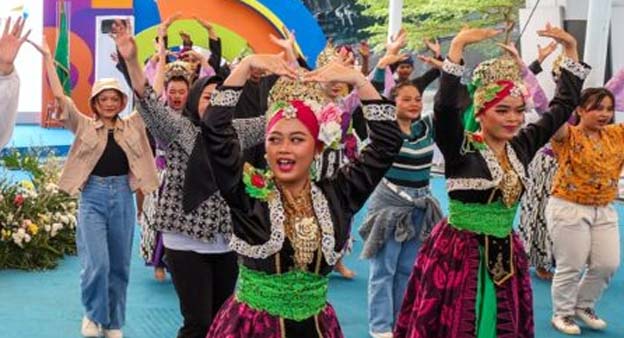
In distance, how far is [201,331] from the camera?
3805mm

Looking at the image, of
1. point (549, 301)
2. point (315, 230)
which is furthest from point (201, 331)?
point (549, 301)

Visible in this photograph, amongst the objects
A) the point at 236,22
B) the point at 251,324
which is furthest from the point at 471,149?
the point at 236,22

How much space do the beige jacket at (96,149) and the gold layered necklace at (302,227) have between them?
2.03 meters

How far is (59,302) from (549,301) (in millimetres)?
3052

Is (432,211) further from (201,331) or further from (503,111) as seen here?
(201,331)

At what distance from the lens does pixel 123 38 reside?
3.49 metres

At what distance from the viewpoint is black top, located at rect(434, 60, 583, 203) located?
12.2 ft

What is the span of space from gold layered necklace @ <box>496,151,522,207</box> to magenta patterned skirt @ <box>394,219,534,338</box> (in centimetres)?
19

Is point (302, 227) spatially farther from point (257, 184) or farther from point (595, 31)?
point (595, 31)

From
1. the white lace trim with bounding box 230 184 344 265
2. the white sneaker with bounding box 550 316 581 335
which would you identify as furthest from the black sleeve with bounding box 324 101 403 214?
the white sneaker with bounding box 550 316 581 335

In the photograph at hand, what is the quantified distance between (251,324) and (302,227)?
0.33 meters

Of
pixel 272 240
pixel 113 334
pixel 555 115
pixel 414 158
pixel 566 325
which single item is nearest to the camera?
pixel 272 240

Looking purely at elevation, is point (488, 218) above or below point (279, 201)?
below

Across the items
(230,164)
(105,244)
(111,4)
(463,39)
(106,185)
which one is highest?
(111,4)
